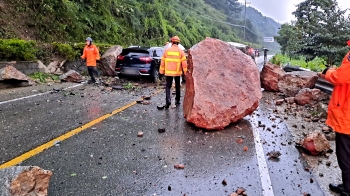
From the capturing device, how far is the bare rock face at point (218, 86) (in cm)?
595

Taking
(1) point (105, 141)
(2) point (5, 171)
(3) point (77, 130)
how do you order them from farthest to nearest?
(3) point (77, 130) < (1) point (105, 141) < (2) point (5, 171)

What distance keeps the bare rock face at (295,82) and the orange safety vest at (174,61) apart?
14.6ft

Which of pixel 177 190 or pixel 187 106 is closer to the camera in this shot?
pixel 177 190

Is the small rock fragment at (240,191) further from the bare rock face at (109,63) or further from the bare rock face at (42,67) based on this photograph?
the bare rock face at (109,63)

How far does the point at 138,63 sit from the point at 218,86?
648cm

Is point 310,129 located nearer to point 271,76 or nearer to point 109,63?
point 271,76

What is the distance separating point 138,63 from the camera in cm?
1230

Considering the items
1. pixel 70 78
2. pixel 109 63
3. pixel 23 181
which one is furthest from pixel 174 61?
pixel 109 63

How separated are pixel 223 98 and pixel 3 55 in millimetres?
8735

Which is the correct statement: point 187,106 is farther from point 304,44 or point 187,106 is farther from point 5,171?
point 304,44

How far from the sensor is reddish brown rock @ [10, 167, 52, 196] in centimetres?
267

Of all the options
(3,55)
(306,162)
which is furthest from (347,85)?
(3,55)

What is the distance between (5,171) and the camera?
2.80 metres

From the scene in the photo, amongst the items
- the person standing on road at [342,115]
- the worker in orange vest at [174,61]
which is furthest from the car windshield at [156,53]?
the person standing on road at [342,115]
